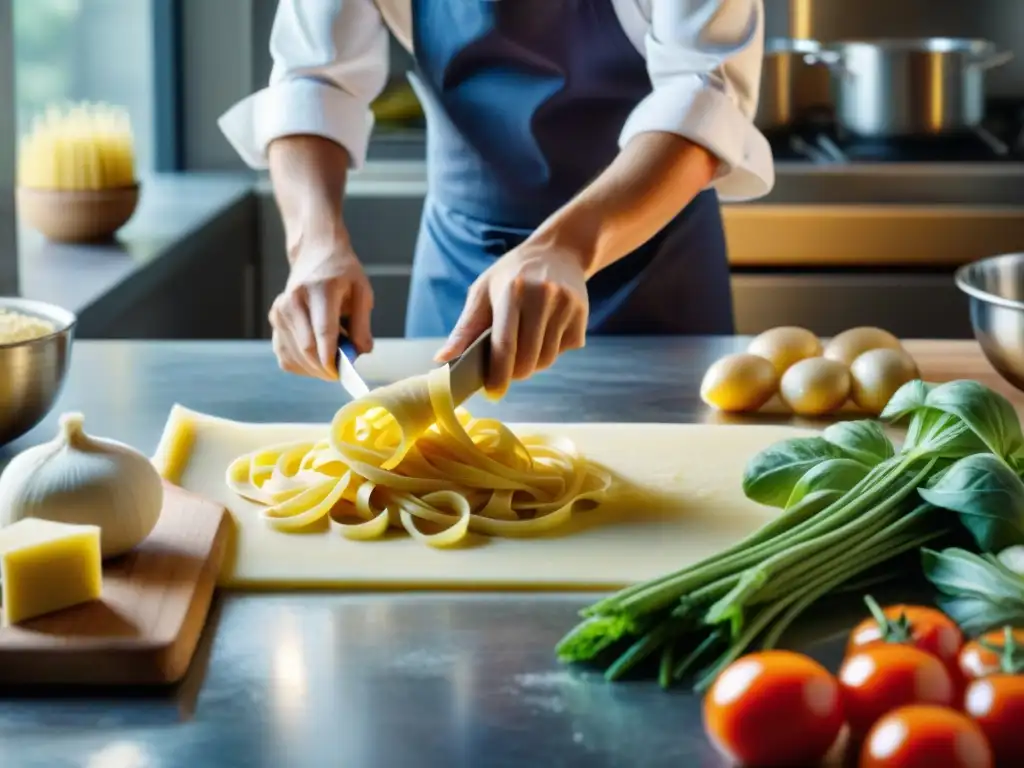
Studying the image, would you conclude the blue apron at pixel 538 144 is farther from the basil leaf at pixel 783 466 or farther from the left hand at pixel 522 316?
the basil leaf at pixel 783 466

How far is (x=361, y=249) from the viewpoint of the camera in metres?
2.98

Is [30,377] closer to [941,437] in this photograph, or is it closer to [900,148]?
[941,437]

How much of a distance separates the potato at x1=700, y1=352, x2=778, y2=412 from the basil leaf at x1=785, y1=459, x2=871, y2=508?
1.21ft

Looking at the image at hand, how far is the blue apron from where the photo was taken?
1.87m

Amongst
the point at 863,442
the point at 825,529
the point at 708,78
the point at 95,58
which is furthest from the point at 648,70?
the point at 95,58

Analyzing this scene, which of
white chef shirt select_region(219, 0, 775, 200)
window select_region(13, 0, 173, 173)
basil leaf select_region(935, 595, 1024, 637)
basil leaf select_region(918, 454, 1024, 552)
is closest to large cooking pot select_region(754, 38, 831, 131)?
window select_region(13, 0, 173, 173)

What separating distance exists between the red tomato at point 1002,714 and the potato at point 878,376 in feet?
2.24

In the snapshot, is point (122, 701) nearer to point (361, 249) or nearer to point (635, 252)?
point (635, 252)

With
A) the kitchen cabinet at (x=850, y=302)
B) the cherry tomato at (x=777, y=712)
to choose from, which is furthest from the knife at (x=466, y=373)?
the kitchen cabinet at (x=850, y=302)

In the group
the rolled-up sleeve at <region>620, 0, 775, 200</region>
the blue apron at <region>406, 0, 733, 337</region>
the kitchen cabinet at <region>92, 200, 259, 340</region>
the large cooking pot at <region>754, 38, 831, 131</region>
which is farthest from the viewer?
the large cooking pot at <region>754, 38, 831, 131</region>

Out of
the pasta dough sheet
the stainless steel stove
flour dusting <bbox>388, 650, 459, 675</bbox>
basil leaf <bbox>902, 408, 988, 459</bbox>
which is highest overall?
the stainless steel stove

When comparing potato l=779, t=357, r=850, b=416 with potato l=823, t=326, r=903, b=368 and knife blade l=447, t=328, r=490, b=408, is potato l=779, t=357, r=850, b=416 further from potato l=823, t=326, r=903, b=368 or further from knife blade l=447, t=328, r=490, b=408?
knife blade l=447, t=328, r=490, b=408

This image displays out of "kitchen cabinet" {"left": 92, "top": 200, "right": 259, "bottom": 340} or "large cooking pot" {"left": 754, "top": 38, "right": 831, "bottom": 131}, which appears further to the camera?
"large cooking pot" {"left": 754, "top": 38, "right": 831, "bottom": 131}

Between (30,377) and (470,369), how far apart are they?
1.21 feet
